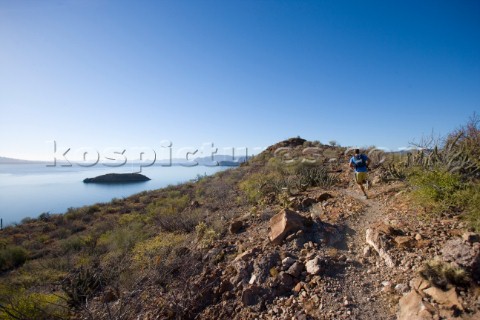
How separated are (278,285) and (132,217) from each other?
36.9ft

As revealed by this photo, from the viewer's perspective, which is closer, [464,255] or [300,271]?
[464,255]

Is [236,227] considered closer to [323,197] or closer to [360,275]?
[323,197]

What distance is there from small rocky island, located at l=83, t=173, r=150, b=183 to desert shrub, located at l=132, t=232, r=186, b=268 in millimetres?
34407

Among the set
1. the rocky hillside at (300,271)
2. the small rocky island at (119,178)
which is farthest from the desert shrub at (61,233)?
the small rocky island at (119,178)

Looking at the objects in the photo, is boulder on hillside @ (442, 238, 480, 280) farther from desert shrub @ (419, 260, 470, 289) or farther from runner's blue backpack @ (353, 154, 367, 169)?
runner's blue backpack @ (353, 154, 367, 169)

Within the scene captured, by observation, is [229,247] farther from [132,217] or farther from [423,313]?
[132,217]

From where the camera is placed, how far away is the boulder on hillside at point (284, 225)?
5.06 metres

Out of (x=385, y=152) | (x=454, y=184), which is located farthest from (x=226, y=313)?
(x=385, y=152)

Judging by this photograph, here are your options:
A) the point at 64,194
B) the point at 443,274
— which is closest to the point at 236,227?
the point at 443,274

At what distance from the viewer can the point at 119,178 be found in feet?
135

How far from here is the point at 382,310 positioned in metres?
3.24

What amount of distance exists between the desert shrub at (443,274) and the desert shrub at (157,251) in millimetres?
4839

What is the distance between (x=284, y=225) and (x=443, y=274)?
2.61 metres

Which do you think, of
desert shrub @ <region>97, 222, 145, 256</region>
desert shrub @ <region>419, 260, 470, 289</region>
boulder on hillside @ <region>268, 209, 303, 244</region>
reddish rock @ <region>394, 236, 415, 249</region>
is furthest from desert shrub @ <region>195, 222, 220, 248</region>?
desert shrub @ <region>419, 260, 470, 289</region>
